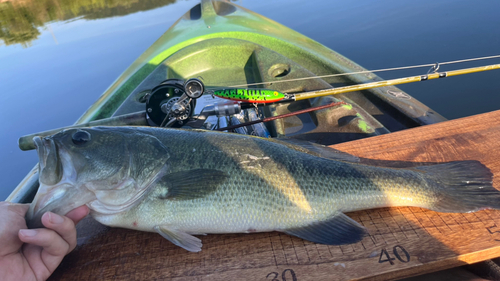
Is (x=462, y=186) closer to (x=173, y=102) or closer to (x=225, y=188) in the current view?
(x=225, y=188)

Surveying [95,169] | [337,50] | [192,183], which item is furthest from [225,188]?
[337,50]

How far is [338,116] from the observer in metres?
2.96

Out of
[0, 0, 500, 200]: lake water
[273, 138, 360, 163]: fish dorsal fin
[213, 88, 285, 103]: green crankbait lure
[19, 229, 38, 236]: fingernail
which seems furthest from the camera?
[0, 0, 500, 200]: lake water

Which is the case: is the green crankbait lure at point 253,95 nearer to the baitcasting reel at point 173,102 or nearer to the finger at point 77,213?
the baitcasting reel at point 173,102

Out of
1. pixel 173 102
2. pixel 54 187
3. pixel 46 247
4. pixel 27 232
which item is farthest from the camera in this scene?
pixel 173 102

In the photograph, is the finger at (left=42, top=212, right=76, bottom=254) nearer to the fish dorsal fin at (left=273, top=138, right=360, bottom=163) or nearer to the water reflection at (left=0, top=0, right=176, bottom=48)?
the fish dorsal fin at (left=273, top=138, right=360, bottom=163)

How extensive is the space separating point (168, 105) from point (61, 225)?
141cm

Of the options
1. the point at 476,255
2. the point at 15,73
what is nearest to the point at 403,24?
the point at 476,255

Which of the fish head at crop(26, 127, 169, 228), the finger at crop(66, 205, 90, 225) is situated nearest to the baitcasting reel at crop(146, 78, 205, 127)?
the fish head at crop(26, 127, 169, 228)

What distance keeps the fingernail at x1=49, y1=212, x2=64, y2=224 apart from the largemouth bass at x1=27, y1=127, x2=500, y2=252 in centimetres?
14

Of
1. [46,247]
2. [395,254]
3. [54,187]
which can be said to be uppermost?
[54,187]

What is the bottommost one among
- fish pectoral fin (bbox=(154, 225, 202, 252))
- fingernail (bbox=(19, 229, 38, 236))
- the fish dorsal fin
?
fish pectoral fin (bbox=(154, 225, 202, 252))

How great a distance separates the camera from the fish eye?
169 centimetres

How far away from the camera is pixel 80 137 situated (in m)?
1.70
